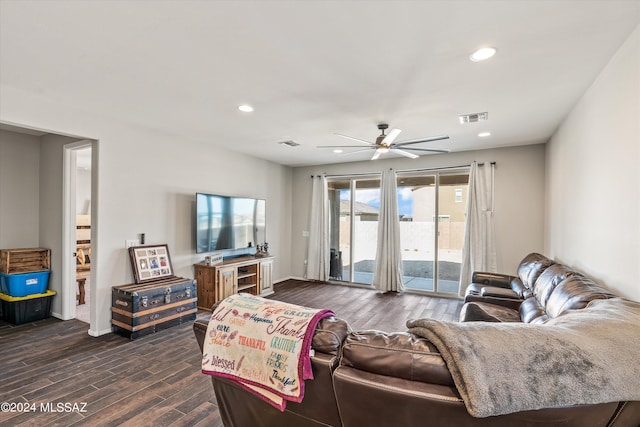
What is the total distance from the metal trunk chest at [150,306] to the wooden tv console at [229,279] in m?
0.46

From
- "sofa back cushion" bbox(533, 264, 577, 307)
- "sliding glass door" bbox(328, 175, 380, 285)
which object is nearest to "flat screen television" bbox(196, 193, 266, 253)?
"sliding glass door" bbox(328, 175, 380, 285)

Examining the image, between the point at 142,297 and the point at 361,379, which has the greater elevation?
the point at 361,379

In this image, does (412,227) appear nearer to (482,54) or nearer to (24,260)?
(482,54)

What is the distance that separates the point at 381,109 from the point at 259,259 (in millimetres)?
3307

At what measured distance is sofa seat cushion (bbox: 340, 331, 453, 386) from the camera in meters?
1.01

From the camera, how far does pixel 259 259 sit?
207 inches

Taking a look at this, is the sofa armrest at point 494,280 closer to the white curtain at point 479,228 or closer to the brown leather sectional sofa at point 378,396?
the white curtain at point 479,228

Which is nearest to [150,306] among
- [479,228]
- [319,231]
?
[319,231]

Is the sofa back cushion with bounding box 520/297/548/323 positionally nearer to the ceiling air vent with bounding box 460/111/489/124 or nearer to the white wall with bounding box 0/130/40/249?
the ceiling air vent with bounding box 460/111/489/124

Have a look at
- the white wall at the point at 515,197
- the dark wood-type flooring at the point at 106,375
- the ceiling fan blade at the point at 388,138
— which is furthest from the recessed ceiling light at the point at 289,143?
the dark wood-type flooring at the point at 106,375

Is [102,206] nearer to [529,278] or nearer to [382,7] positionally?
[382,7]

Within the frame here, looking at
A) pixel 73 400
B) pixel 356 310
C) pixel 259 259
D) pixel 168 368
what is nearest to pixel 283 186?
pixel 259 259

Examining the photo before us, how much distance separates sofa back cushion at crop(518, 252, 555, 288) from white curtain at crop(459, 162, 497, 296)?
113 centimetres

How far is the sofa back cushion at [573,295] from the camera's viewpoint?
5.85 ft
